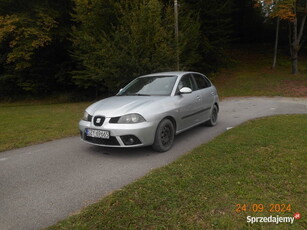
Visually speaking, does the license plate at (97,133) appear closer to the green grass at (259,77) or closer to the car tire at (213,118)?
the car tire at (213,118)

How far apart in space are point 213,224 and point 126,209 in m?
0.92

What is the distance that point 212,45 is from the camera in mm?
22281

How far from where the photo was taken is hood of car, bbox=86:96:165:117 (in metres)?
4.39

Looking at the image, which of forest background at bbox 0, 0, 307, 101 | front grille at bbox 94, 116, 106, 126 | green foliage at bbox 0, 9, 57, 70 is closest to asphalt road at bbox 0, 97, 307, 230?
front grille at bbox 94, 116, 106, 126

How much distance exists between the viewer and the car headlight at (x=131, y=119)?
14.1ft

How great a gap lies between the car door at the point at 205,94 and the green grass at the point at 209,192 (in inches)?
76.6

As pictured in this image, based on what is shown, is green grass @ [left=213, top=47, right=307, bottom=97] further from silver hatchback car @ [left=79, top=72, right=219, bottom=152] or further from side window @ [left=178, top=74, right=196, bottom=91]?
silver hatchback car @ [left=79, top=72, right=219, bottom=152]

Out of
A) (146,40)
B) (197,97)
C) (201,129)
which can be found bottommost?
(201,129)

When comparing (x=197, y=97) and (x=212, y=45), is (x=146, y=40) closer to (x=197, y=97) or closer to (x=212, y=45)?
(x=197, y=97)

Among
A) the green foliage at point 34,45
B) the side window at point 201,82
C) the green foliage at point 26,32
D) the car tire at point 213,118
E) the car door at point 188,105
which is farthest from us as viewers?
the green foliage at point 34,45

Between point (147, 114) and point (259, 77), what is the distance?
61.5 ft

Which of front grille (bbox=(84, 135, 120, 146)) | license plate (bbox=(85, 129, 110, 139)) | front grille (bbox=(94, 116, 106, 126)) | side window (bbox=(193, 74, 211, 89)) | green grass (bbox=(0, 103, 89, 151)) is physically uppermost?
side window (bbox=(193, 74, 211, 89))

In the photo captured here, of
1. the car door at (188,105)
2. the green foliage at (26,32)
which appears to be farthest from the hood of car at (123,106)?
→ the green foliage at (26,32)

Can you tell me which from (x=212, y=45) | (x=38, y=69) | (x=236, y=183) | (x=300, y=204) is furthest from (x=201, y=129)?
(x=38, y=69)
